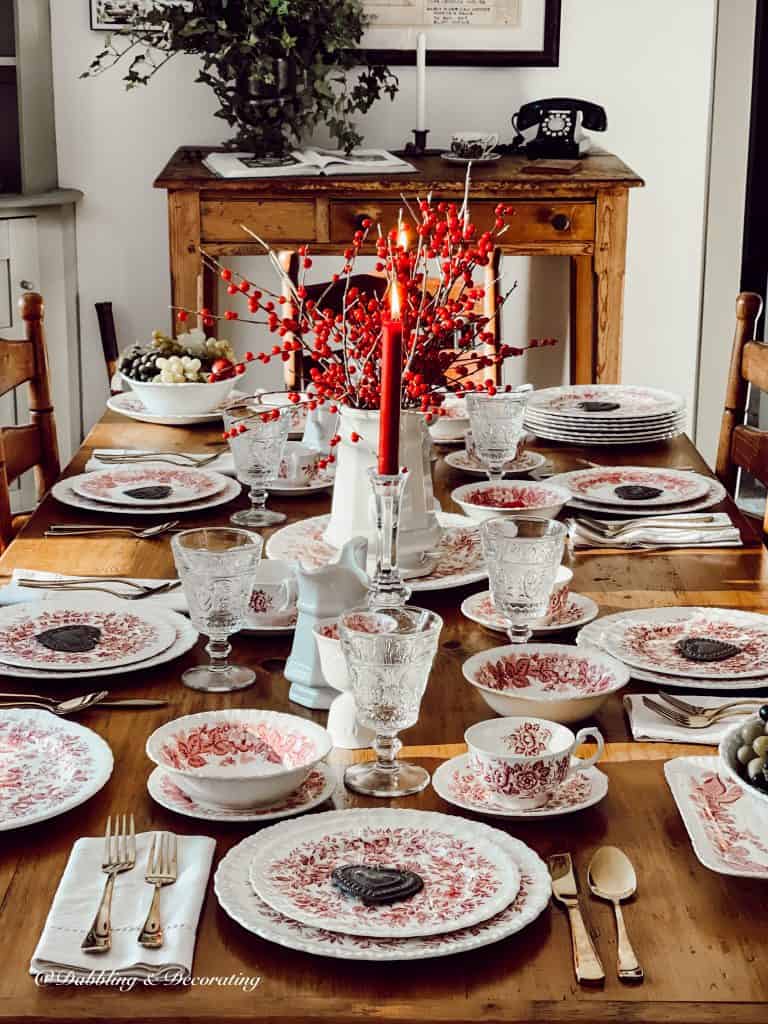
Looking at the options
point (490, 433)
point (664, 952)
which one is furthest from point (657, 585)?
point (664, 952)

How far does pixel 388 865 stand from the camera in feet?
3.35

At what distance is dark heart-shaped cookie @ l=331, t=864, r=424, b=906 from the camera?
972mm

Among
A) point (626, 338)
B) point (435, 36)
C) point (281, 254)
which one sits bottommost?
point (626, 338)

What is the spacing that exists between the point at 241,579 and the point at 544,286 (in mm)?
2860

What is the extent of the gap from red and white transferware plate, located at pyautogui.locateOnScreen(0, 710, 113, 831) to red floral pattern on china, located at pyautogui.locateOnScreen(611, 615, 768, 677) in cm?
54

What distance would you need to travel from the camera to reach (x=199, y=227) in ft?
11.1

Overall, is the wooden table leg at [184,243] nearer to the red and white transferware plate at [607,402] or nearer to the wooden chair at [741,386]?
the red and white transferware plate at [607,402]

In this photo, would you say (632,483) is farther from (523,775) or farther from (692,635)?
(523,775)

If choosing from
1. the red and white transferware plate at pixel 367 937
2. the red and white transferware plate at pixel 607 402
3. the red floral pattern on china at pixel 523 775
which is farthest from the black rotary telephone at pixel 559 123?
the red and white transferware plate at pixel 367 937

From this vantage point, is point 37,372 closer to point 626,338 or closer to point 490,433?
point 490,433

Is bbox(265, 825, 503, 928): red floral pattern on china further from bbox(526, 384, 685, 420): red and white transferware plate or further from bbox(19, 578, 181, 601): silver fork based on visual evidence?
bbox(526, 384, 685, 420): red and white transferware plate

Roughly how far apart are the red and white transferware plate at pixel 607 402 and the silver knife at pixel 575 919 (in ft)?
4.38

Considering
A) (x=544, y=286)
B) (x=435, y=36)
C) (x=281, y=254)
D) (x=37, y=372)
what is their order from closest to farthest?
(x=37, y=372), (x=281, y=254), (x=435, y=36), (x=544, y=286)

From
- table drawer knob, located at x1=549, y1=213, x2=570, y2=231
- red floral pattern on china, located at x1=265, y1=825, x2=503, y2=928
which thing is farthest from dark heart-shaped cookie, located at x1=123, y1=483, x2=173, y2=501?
table drawer knob, located at x1=549, y1=213, x2=570, y2=231
